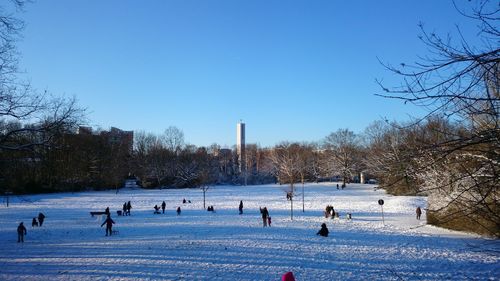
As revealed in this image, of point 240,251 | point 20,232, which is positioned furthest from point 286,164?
point 240,251

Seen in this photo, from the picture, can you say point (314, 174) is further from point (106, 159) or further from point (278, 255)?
point (278, 255)

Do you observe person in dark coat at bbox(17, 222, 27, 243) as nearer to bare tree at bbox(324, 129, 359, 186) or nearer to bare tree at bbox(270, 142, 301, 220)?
bare tree at bbox(270, 142, 301, 220)

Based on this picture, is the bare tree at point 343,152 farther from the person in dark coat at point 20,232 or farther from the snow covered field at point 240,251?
the person in dark coat at point 20,232

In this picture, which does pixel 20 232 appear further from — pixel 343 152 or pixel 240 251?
pixel 343 152

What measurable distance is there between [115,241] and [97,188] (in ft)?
182

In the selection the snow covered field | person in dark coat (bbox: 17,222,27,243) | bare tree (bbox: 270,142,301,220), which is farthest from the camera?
bare tree (bbox: 270,142,301,220)

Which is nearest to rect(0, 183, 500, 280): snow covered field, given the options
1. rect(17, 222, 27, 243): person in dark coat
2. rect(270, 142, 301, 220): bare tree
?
rect(17, 222, 27, 243): person in dark coat

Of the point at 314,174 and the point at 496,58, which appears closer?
the point at 496,58

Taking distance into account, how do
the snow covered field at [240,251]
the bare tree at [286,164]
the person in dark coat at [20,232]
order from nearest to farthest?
the snow covered field at [240,251] → the person in dark coat at [20,232] → the bare tree at [286,164]

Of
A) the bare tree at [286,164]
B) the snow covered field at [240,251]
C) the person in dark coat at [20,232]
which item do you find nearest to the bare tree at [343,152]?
the bare tree at [286,164]

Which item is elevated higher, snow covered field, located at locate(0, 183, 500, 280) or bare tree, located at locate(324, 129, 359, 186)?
bare tree, located at locate(324, 129, 359, 186)

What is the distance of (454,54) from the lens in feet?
11.2

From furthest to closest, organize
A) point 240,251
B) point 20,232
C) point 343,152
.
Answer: point 343,152 < point 20,232 < point 240,251

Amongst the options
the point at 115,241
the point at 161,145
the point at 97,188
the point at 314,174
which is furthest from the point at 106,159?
the point at 115,241
